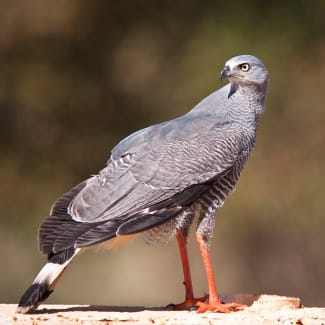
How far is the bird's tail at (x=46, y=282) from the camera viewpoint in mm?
7578

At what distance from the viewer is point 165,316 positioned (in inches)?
297

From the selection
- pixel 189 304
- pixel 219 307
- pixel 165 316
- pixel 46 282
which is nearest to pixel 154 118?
pixel 189 304

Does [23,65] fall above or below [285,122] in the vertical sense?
above

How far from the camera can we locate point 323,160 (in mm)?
16141

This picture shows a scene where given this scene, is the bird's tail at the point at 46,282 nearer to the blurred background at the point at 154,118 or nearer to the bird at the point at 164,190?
the bird at the point at 164,190

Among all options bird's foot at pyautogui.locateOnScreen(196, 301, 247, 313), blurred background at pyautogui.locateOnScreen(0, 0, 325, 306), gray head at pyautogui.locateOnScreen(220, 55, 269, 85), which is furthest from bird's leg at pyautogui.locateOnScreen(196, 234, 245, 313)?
blurred background at pyautogui.locateOnScreen(0, 0, 325, 306)

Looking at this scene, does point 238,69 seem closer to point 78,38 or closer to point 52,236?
point 52,236

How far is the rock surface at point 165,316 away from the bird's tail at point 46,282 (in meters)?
0.07

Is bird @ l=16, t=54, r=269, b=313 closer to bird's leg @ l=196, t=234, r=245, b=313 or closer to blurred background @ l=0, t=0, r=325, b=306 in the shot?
bird's leg @ l=196, t=234, r=245, b=313

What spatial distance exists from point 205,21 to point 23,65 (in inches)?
104

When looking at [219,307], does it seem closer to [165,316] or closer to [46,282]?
[165,316]

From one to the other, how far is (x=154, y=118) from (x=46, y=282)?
9.02 metres

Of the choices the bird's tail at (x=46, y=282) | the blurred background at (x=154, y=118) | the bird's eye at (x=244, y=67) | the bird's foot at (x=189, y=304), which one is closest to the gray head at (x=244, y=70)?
the bird's eye at (x=244, y=67)

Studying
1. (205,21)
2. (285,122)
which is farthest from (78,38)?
(285,122)
